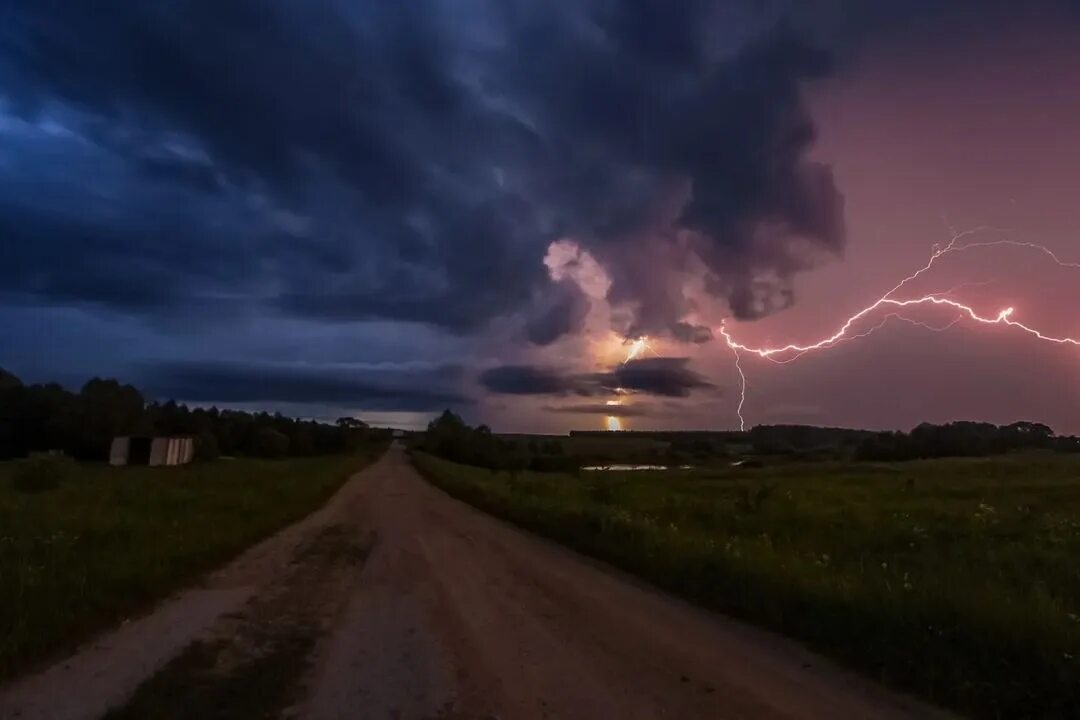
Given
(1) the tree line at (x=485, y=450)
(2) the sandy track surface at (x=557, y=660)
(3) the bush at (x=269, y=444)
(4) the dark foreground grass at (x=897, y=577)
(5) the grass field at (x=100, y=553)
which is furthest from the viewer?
(3) the bush at (x=269, y=444)

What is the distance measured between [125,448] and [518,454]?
63.0 metres

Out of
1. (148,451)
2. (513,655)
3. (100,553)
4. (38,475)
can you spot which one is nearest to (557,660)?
(513,655)

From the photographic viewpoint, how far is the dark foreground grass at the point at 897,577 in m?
8.13

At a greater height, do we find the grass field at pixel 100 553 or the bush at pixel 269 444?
the bush at pixel 269 444

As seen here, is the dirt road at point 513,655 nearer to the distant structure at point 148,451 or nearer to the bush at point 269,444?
the distant structure at point 148,451

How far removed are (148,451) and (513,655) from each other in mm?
91560

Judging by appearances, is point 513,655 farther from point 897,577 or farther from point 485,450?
point 485,450

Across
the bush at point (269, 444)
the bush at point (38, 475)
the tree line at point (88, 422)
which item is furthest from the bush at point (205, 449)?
the bush at point (38, 475)

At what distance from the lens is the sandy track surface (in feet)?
24.1

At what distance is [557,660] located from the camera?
9.06m

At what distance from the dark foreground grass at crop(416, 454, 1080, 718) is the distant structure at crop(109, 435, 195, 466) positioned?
212 ft

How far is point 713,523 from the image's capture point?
2525 centimetres

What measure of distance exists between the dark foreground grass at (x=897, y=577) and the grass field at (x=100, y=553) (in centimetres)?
835

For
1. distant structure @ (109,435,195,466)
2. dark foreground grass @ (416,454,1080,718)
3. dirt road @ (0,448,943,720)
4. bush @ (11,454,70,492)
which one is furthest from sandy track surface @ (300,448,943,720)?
distant structure @ (109,435,195,466)
